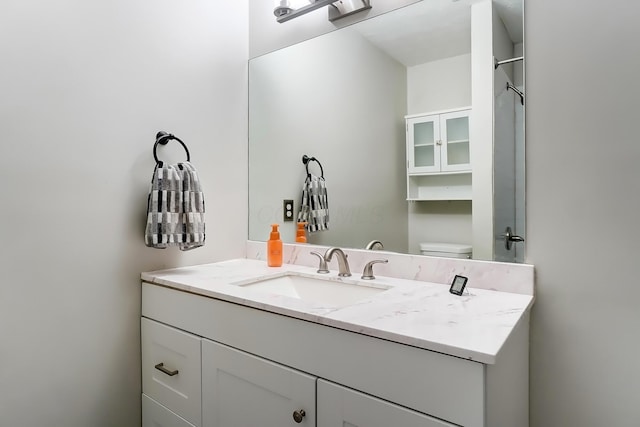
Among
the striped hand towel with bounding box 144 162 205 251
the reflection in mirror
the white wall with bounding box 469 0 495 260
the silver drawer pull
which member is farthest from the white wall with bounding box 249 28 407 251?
the silver drawer pull

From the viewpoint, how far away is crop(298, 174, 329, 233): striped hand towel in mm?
1610

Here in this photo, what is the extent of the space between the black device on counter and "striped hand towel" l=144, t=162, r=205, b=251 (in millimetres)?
910

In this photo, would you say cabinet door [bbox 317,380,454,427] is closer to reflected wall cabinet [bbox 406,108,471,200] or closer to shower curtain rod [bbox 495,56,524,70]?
reflected wall cabinet [bbox 406,108,471,200]

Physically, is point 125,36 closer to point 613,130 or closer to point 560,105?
point 560,105

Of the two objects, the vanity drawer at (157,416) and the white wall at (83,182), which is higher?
the white wall at (83,182)

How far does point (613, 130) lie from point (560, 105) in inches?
5.8

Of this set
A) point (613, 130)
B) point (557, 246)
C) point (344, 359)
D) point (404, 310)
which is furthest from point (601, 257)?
point (344, 359)

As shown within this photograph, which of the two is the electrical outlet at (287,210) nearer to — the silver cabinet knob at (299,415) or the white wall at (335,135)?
the white wall at (335,135)

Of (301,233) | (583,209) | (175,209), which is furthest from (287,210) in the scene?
(583,209)

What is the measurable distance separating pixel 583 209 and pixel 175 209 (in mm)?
1298

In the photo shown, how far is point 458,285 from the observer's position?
1.09m

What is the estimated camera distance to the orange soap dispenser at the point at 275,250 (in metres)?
1.58

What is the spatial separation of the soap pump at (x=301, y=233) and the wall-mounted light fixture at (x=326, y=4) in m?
0.88

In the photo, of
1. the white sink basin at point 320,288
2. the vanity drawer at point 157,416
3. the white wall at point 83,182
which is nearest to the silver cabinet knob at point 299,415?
the white sink basin at point 320,288
